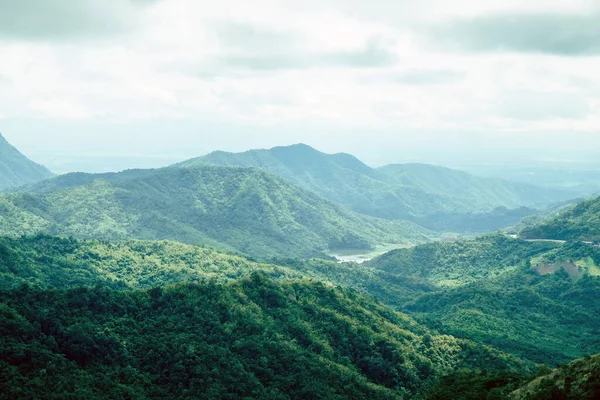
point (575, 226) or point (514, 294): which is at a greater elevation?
point (575, 226)

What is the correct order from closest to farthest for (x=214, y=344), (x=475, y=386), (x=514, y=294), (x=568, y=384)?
(x=568, y=384), (x=475, y=386), (x=214, y=344), (x=514, y=294)

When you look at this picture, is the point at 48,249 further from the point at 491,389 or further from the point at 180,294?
the point at 491,389

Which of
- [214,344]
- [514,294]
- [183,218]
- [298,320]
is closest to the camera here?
[214,344]

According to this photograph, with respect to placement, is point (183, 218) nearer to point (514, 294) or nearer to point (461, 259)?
point (461, 259)

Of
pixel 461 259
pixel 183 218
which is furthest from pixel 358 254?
pixel 461 259

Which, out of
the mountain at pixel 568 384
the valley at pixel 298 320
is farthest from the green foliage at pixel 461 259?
the mountain at pixel 568 384

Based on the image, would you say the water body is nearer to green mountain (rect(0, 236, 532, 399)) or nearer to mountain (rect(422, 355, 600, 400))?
green mountain (rect(0, 236, 532, 399))
